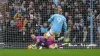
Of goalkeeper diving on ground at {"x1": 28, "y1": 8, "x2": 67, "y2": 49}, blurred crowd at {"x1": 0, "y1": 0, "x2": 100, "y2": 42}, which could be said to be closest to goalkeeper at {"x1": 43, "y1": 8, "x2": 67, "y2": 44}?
goalkeeper diving on ground at {"x1": 28, "y1": 8, "x2": 67, "y2": 49}

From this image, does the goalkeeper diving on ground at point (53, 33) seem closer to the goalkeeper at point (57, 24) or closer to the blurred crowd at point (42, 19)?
the goalkeeper at point (57, 24)

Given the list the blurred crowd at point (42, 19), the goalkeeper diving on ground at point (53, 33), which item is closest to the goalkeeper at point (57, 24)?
the goalkeeper diving on ground at point (53, 33)

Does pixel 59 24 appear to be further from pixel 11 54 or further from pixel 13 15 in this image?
pixel 11 54

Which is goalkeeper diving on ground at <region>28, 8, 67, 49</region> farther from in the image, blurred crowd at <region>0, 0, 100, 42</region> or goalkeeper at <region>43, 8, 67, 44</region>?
blurred crowd at <region>0, 0, 100, 42</region>

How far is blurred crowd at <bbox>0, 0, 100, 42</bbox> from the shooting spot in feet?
46.1

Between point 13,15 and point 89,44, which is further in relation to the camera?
point 13,15

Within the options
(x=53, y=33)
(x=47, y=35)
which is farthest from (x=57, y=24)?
(x=47, y=35)

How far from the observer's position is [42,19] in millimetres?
14414

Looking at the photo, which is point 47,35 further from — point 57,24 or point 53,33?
point 57,24

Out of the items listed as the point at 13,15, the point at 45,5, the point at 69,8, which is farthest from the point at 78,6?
the point at 13,15

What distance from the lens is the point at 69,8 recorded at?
14.5m

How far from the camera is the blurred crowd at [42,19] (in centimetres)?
1405

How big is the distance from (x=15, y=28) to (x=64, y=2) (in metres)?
2.20

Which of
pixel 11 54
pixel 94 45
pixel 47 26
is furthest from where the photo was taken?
pixel 47 26
